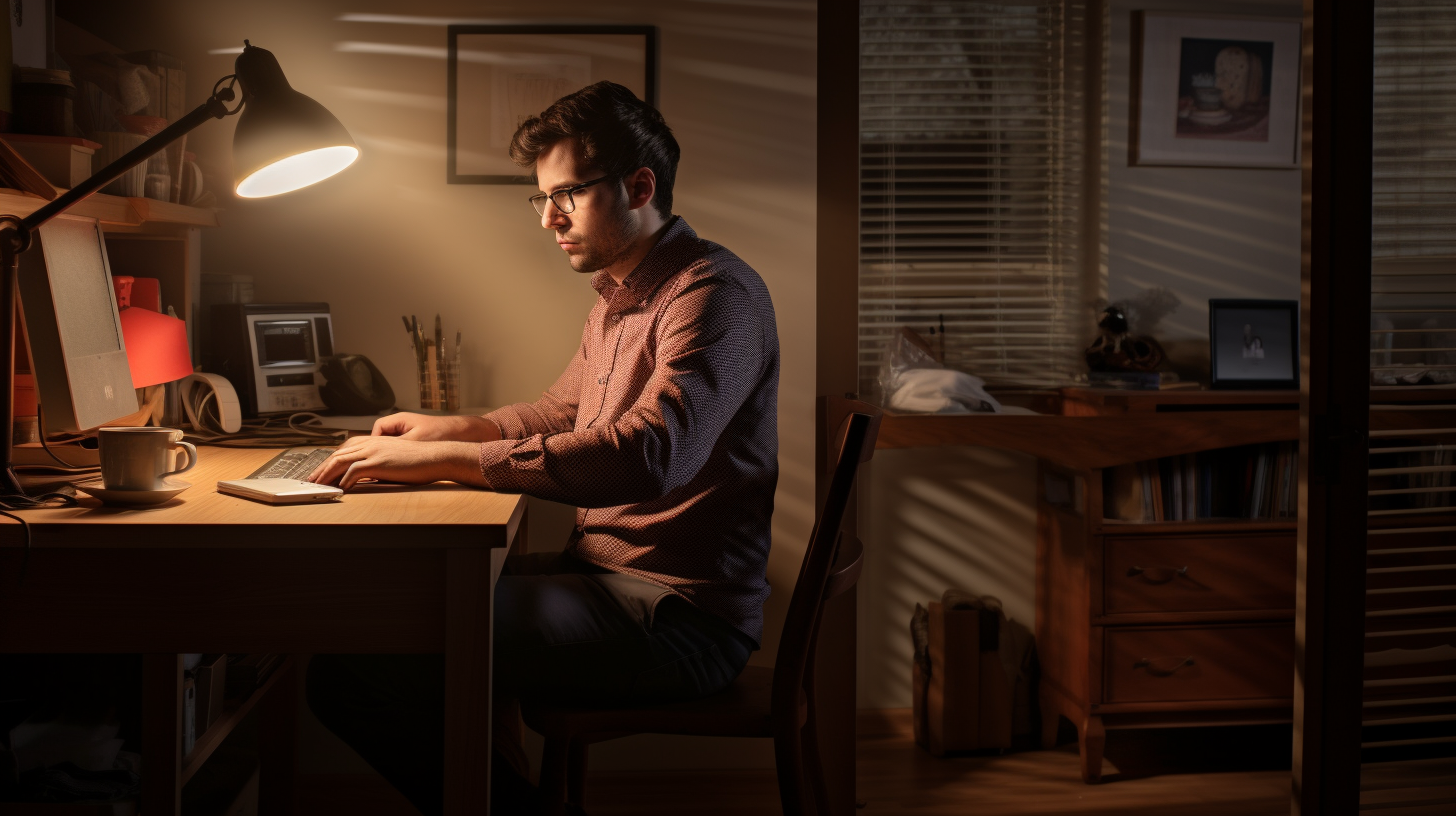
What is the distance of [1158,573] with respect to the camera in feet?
8.52

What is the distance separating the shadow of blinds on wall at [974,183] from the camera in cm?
300

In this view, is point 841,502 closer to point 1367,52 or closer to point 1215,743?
point 1367,52

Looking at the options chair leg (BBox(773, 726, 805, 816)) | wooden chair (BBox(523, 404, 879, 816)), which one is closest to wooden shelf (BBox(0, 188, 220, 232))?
wooden chair (BBox(523, 404, 879, 816))

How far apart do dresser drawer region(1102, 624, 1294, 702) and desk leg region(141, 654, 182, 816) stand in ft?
6.87

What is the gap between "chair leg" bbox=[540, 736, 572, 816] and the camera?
148 cm

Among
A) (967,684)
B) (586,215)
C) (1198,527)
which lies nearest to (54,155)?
(586,215)

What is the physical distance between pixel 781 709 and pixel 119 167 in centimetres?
121

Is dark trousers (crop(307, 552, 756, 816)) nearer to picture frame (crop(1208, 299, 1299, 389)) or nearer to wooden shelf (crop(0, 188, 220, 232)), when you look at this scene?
wooden shelf (crop(0, 188, 220, 232))

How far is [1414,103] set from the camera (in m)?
1.70

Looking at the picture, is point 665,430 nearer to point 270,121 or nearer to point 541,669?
point 541,669

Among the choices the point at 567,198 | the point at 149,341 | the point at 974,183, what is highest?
the point at 974,183

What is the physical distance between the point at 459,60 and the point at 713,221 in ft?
2.27

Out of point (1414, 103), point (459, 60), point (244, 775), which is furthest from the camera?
point (459, 60)

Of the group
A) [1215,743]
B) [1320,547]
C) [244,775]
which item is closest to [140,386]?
[244,775]
